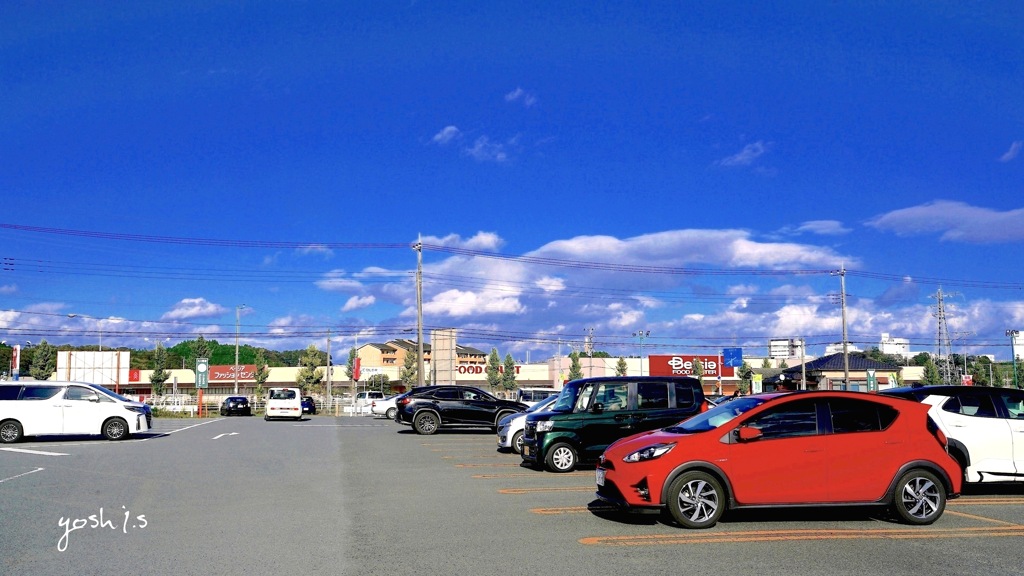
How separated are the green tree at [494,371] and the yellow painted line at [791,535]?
79.7 metres

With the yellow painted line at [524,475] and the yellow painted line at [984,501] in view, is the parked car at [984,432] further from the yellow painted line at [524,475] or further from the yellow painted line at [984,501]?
the yellow painted line at [524,475]

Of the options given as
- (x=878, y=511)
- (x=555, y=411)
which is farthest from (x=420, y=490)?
(x=878, y=511)

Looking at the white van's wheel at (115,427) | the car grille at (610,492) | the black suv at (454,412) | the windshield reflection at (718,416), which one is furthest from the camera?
the black suv at (454,412)

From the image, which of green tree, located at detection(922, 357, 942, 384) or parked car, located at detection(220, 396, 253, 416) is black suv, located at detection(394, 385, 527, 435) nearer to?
parked car, located at detection(220, 396, 253, 416)

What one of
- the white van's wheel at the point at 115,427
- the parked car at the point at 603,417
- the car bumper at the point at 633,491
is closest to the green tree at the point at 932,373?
the parked car at the point at 603,417

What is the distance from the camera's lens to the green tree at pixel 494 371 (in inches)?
3497

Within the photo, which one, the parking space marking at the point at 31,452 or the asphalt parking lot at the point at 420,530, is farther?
the parking space marking at the point at 31,452

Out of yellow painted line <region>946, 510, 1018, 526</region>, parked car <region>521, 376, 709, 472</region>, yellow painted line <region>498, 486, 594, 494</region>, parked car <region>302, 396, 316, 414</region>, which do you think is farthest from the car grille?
parked car <region>302, 396, 316, 414</region>

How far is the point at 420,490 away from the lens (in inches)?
506

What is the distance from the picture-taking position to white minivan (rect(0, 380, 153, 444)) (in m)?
23.5

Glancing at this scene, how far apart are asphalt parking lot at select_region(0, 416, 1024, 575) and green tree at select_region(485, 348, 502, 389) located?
73.1m

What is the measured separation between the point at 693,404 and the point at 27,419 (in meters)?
19.7

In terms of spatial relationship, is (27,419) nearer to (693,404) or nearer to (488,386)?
(693,404)

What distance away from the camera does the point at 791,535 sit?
894cm
